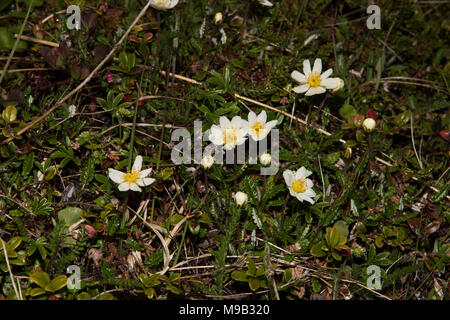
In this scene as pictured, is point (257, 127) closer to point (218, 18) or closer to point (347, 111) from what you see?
point (347, 111)

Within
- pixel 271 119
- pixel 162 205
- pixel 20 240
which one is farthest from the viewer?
pixel 271 119

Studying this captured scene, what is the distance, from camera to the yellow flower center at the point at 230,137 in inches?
101

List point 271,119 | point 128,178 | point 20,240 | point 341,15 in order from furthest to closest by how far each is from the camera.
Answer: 1. point 341,15
2. point 271,119
3. point 128,178
4. point 20,240

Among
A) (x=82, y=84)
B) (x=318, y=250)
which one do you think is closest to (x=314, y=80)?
(x=318, y=250)

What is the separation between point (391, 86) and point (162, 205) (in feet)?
6.58

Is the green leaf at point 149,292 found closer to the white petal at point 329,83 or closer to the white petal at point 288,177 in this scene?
the white petal at point 288,177

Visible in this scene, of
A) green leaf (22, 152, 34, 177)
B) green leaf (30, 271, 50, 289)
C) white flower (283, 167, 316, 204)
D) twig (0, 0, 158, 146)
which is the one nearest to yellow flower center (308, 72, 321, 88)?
white flower (283, 167, 316, 204)

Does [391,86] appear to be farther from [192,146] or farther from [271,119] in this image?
[192,146]

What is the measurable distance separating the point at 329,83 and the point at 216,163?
2.94 feet

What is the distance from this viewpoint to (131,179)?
243 cm

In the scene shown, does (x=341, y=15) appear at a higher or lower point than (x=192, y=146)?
higher

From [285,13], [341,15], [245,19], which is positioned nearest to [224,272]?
[245,19]

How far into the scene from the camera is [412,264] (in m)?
2.51

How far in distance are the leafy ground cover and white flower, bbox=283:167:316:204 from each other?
12mm
